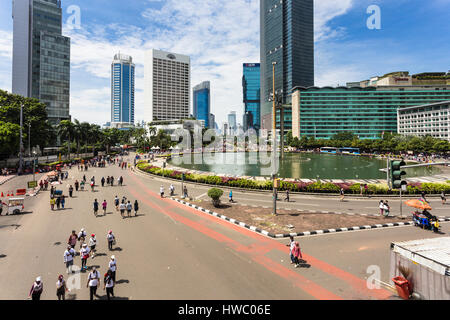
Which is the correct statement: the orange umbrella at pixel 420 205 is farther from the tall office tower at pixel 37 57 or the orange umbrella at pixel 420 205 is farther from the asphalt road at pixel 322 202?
the tall office tower at pixel 37 57

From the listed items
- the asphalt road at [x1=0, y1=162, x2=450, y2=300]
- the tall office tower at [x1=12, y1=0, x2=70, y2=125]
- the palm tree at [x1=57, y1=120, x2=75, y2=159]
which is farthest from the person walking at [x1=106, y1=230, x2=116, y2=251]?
the tall office tower at [x1=12, y1=0, x2=70, y2=125]

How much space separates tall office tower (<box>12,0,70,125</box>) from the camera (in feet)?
333

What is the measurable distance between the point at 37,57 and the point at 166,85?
84.3 meters

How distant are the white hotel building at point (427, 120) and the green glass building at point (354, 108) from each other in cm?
963

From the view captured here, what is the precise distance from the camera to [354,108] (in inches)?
5778

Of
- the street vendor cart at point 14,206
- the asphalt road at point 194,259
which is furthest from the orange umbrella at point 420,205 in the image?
the street vendor cart at point 14,206

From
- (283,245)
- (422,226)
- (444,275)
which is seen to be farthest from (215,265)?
(422,226)

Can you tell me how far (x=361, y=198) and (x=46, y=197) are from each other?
3400 centimetres

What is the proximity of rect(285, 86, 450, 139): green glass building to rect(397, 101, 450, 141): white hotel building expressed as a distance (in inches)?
379

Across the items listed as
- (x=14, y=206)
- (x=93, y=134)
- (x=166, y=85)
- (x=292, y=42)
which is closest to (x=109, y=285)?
(x=14, y=206)

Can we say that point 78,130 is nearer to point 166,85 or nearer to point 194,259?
point 194,259

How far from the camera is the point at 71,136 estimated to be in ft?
215

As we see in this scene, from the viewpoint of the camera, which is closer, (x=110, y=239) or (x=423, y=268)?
(x=423, y=268)
